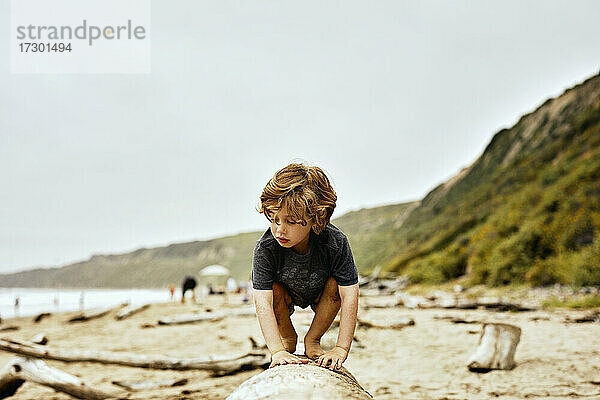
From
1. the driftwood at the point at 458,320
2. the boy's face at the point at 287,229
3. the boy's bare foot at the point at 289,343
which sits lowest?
the driftwood at the point at 458,320

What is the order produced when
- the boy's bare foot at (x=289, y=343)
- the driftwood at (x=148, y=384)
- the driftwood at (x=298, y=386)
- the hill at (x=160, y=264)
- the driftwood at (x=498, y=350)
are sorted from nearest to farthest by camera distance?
the driftwood at (x=298, y=386) → the boy's bare foot at (x=289, y=343) → the driftwood at (x=148, y=384) → the driftwood at (x=498, y=350) → the hill at (x=160, y=264)

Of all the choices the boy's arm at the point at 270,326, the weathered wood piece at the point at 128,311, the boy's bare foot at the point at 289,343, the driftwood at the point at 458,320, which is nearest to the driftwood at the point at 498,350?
the boy's bare foot at the point at 289,343

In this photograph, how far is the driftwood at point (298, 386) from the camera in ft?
6.36

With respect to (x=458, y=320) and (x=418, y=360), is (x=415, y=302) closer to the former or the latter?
(x=458, y=320)

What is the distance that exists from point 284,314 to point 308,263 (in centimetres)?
50

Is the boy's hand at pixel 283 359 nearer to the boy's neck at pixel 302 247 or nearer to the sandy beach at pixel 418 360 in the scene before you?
the boy's neck at pixel 302 247

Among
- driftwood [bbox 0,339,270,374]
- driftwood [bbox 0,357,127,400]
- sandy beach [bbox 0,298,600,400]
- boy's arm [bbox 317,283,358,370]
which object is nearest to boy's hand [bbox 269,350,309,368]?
boy's arm [bbox 317,283,358,370]

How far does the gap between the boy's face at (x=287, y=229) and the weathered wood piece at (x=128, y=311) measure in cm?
1442

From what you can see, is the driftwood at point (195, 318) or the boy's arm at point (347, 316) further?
the driftwood at point (195, 318)

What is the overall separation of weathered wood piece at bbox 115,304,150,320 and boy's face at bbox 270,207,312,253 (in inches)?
568

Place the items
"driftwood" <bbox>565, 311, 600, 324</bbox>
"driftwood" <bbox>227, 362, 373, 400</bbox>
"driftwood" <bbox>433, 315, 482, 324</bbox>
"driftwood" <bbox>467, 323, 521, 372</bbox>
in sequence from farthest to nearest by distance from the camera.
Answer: "driftwood" <bbox>433, 315, 482, 324</bbox>, "driftwood" <bbox>565, 311, 600, 324</bbox>, "driftwood" <bbox>467, 323, 521, 372</bbox>, "driftwood" <bbox>227, 362, 373, 400</bbox>

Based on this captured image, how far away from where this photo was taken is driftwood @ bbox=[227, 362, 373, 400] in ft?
6.36

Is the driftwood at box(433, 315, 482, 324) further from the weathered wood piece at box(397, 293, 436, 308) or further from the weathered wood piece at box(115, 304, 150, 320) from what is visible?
the weathered wood piece at box(115, 304, 150, 320)

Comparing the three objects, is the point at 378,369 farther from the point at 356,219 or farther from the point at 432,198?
the point at 356,219
